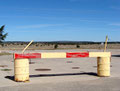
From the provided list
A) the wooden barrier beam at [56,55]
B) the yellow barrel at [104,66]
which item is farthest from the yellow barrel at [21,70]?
the yellow barrel at [104,66]

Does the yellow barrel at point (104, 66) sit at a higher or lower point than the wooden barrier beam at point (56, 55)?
lower

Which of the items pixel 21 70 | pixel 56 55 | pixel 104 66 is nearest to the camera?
pixel 21 70

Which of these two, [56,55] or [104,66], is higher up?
[56,55]

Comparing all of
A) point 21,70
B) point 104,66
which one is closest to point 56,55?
point 21,70

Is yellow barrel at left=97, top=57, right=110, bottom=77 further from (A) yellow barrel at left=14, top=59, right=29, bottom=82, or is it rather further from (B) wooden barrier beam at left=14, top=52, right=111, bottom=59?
(A) yellow barrel at left=14, top=59, right=29, bottom=82

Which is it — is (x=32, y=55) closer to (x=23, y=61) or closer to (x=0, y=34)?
(x=23, y=61)

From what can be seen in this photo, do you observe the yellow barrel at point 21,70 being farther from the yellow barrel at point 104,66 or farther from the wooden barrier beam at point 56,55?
the yellow barrel at point 104,66

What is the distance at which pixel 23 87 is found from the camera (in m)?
8.40

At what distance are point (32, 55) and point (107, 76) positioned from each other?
3.86m

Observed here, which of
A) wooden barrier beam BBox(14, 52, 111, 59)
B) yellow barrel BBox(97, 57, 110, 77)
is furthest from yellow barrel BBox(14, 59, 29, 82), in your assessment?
yellow barrel BBox(97, 57, 110, 77)

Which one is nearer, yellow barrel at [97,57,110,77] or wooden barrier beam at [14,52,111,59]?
wooden barrier beam at [14,52,111,59]

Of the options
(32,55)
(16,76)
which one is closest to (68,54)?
(32,55)

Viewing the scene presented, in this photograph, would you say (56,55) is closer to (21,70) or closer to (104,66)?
(21,70)

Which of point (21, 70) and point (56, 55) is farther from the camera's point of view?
point (56, 55)
